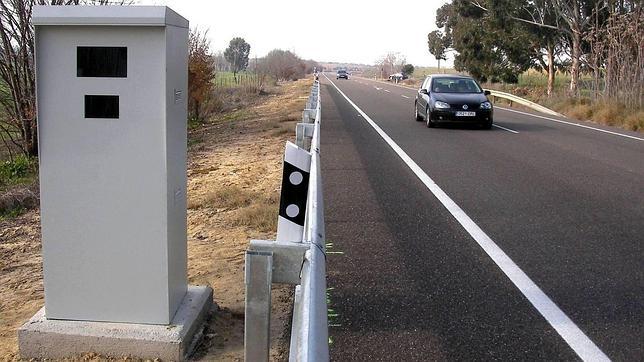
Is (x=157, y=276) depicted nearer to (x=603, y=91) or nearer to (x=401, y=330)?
(x=401, y=330)

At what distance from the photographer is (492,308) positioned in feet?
A: 15.6

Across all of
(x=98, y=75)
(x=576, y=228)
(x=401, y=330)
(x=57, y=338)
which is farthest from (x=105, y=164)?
(x=576, y=228)

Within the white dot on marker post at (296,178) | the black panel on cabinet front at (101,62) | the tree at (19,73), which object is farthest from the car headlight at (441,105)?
the black panel on cabinet front at (101,62)

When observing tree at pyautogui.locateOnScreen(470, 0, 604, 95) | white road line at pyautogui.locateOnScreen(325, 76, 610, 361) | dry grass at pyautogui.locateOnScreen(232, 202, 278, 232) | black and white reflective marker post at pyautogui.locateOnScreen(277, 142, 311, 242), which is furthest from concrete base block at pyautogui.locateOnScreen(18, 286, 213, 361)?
tree at pyautogui.locateOnScreen(470, 0, 604, 95)

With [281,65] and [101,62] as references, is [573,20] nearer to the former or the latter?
[101,62]

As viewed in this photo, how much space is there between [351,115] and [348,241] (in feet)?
56.7

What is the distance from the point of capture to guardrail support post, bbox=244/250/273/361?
108 inches

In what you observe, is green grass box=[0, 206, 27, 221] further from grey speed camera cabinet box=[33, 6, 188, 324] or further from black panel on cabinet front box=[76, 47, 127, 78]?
black panel on cabinet front box=[76, 47, 127, 78]

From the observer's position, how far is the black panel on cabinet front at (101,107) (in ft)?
12.5

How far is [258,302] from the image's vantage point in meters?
2.81

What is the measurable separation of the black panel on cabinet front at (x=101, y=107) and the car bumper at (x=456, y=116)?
15389 mm

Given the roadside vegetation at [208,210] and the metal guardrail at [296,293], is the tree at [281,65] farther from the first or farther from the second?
the metal guardrail at [296,293]

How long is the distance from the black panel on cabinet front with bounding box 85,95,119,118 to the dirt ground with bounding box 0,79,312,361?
1.32 metres

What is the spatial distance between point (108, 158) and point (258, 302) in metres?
1.49
